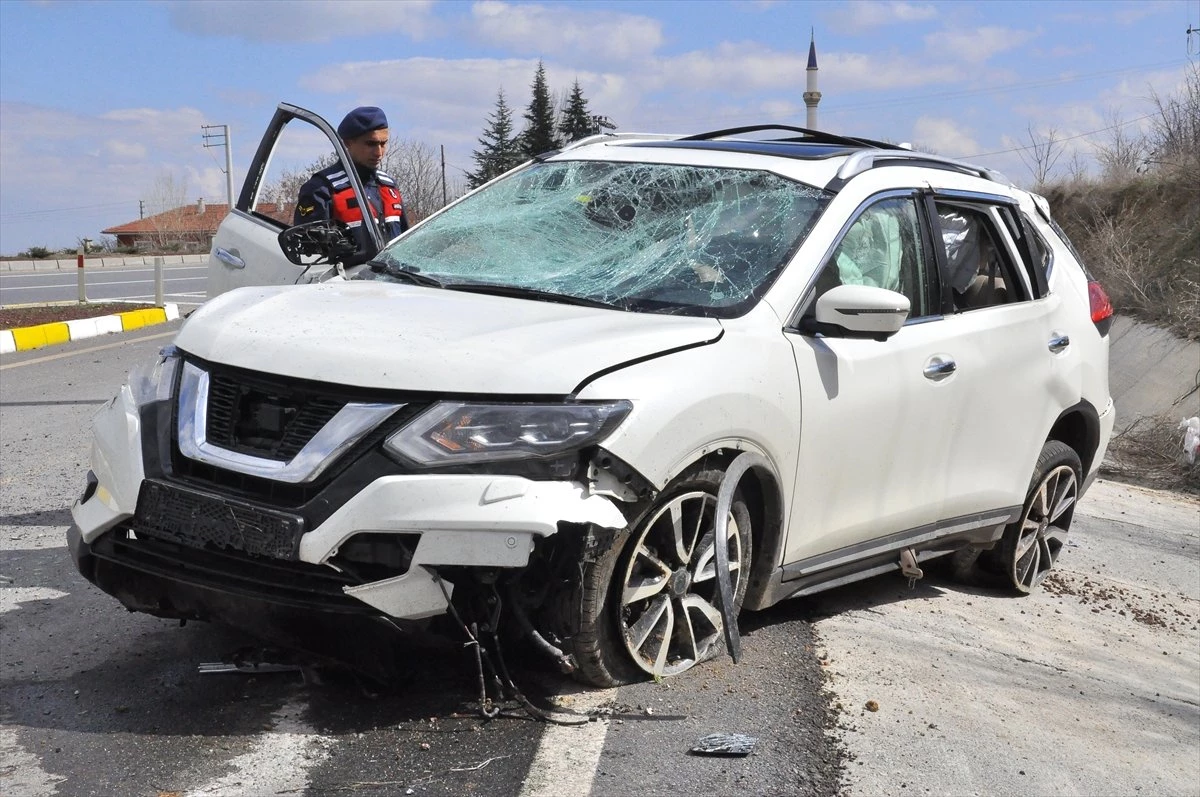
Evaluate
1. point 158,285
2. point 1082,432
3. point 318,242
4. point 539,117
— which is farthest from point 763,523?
point 539,117

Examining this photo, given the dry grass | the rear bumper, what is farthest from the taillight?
the dry grass

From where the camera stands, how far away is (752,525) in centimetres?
395

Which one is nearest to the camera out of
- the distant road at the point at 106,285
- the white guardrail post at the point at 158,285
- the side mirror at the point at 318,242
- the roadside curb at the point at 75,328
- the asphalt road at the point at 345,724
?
the asphalt road at the point at 345,724

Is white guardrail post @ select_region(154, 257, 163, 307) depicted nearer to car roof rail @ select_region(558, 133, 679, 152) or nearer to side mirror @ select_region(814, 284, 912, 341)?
car roof rail @ select_region(558, 133, 679, 152)

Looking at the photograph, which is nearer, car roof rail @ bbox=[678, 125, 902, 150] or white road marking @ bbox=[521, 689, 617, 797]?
white road marking @ bbox=[521, 689, 617, 797]

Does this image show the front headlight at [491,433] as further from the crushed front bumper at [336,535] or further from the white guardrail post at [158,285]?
the white guardrail post at [158,285]

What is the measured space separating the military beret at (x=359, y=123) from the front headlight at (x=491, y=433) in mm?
3128

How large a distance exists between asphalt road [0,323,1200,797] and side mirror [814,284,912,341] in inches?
44.4

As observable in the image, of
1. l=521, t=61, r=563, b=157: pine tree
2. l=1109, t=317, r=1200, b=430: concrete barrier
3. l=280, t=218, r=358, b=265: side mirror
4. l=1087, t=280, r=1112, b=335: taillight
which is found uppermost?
l=521, t=61, r=563, b=157: pine tree

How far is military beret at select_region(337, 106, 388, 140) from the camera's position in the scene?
5863mm

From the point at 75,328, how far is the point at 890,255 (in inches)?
494

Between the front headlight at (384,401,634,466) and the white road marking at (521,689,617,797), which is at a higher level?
the front headlight at (384,401,634,466)

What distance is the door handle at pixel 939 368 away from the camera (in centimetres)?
438

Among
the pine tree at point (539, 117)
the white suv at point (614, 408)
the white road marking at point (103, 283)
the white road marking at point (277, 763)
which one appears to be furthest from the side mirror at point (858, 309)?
the pine tree at point (539, 117)
